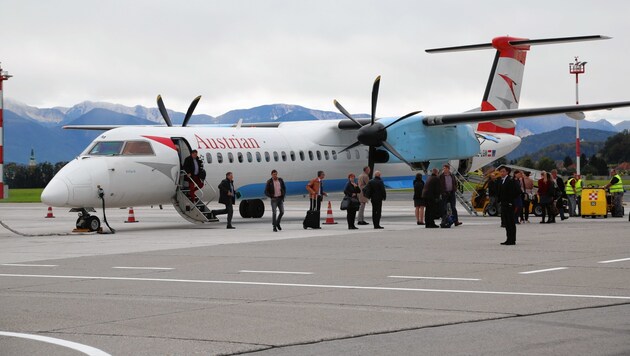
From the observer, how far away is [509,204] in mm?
18719

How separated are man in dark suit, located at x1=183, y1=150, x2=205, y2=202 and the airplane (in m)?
0.20

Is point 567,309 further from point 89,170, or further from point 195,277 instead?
point 89,170

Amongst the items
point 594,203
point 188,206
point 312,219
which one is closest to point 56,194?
point 188,206

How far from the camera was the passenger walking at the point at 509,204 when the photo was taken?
18453mm

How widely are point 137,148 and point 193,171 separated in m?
1.75

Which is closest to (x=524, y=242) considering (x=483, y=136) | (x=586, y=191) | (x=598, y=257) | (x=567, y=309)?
(x=598, y=257)

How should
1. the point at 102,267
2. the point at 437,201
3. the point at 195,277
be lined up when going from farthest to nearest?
the point at 437,201
the point at 102,267
the point at 195,277

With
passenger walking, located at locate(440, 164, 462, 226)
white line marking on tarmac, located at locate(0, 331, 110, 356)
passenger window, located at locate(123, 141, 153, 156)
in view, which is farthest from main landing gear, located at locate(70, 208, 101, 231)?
white line marking on tarmac, located at locate(0, 331, 110, 356)

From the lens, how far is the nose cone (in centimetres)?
2355

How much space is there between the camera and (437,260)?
15859 millimetres

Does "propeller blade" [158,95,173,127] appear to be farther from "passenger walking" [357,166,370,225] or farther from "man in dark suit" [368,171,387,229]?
"man in dark suit" [368,171,387,229]

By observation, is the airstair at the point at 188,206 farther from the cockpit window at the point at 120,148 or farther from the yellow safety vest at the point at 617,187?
the yellow safety vest at the point at 617,187

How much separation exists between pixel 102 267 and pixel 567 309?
8.17 metres

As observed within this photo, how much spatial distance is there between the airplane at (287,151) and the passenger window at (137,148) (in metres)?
0.03
